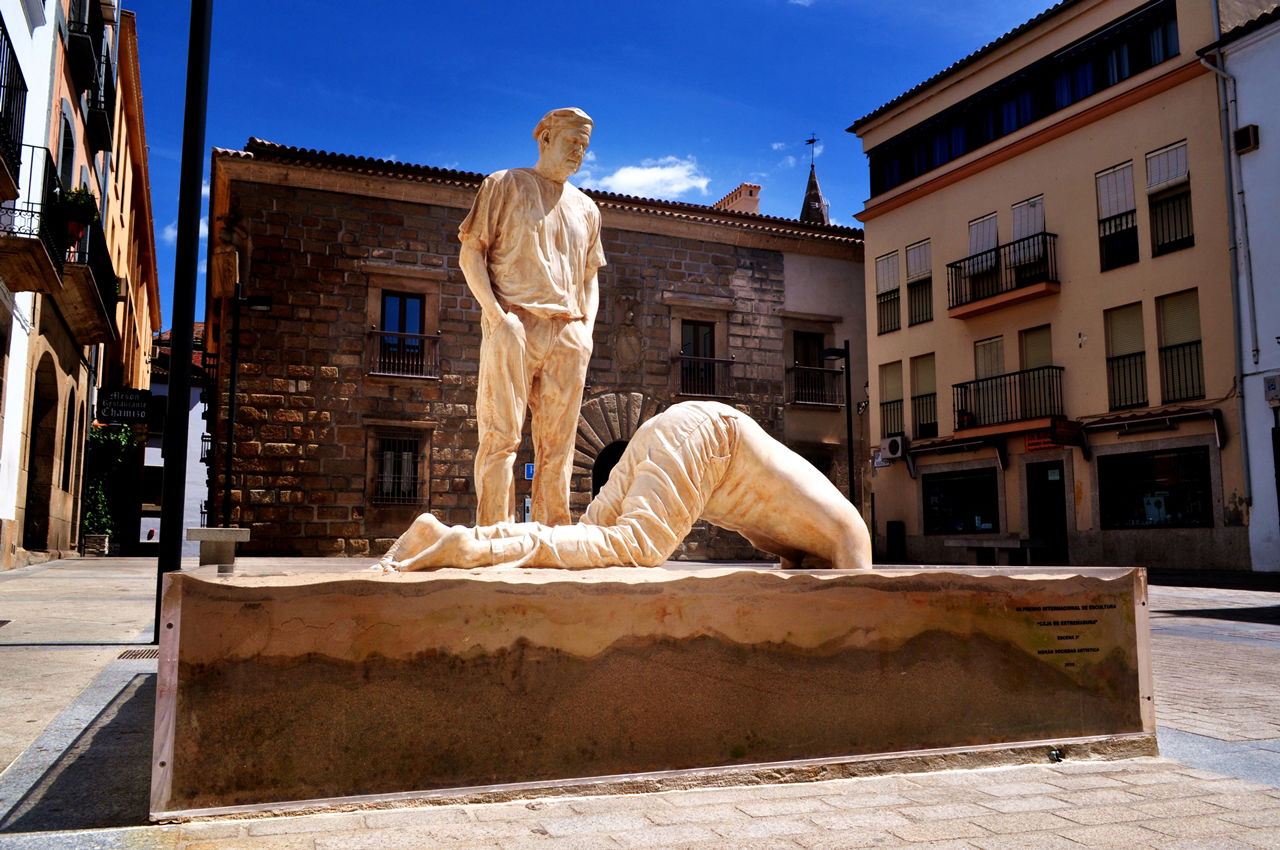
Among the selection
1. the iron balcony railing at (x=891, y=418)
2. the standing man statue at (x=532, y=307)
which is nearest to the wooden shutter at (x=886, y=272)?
the iron balcony railing at (x=891, y=418)

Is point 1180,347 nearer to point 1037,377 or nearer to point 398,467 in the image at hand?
point 1037,377

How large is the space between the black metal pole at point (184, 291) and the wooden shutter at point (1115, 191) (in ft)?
53.5

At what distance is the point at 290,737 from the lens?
259 cm

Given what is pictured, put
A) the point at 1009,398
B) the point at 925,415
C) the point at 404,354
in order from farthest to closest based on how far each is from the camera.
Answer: the point at 925,415
the point at 1009,398
the point at 404,354

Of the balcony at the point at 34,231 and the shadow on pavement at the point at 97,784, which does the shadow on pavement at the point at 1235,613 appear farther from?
the balcony at the point at 34,231

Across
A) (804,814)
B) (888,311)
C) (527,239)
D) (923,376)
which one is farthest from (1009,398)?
(804,814)

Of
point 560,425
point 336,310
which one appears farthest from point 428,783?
point 336,310

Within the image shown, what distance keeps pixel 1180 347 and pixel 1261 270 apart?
1.76 metres

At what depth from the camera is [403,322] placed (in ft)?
62.4

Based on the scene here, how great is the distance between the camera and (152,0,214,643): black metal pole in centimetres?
581

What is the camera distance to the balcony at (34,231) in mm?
11250

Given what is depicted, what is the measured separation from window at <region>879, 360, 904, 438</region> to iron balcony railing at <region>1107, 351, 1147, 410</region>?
5.41 meters

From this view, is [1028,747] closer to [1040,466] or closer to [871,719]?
[871,719]

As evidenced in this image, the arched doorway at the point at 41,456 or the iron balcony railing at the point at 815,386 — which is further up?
the iron balcony railing at the point at 815,386
